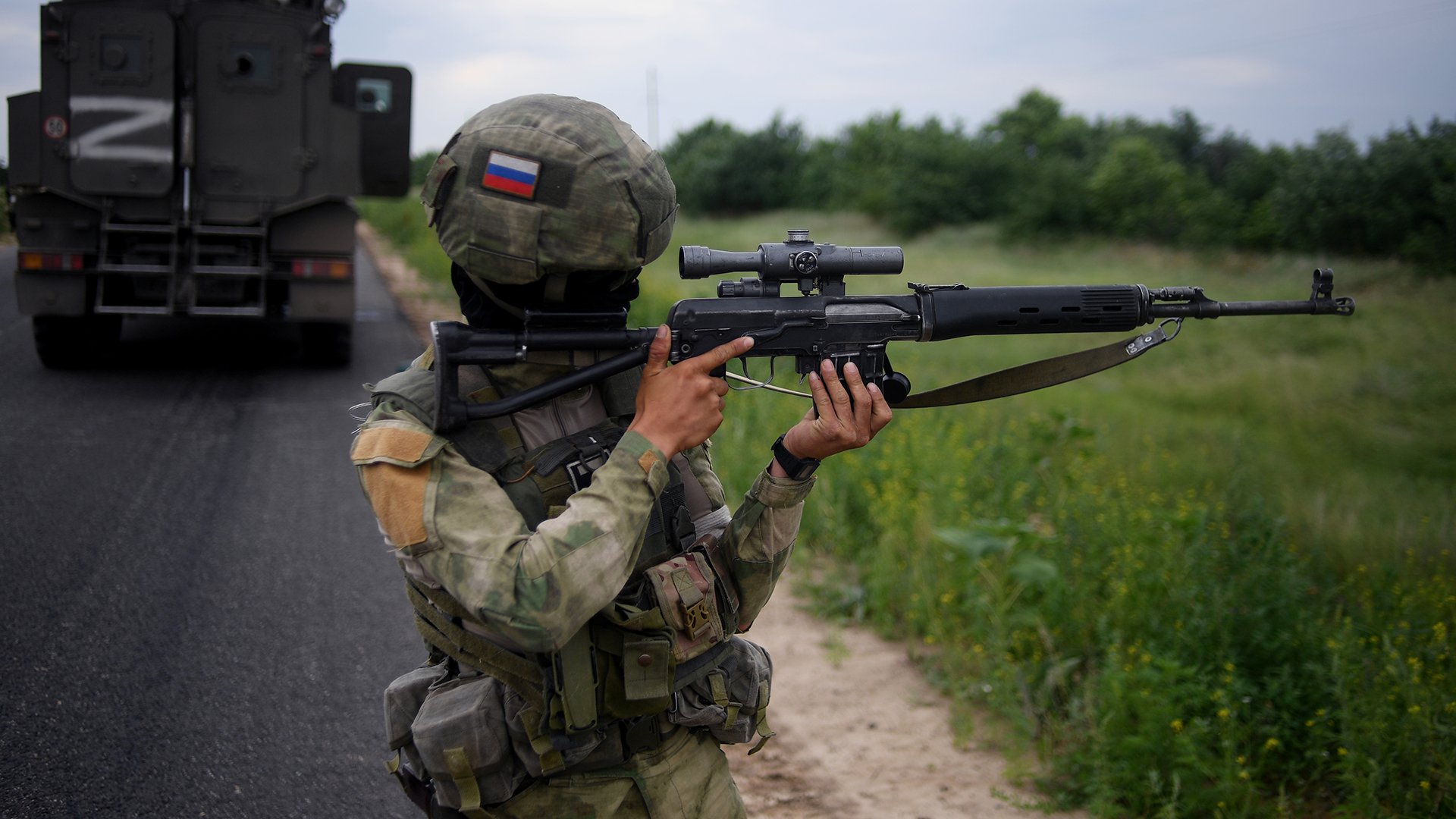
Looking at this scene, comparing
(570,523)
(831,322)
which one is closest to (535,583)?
(570,523)

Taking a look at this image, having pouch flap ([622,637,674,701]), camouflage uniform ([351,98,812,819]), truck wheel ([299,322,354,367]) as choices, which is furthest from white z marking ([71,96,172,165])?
pouch flap ([622,637,674,701])

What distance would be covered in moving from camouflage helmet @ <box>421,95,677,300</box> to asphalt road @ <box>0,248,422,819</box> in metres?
2.28

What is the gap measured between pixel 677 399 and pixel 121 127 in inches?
347

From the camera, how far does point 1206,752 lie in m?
3.28

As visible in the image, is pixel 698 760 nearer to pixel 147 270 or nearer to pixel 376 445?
pixel 376 445

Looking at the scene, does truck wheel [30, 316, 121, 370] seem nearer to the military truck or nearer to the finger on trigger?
the military truck

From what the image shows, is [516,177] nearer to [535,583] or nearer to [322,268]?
[535,583]

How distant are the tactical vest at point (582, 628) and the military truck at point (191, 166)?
809cm

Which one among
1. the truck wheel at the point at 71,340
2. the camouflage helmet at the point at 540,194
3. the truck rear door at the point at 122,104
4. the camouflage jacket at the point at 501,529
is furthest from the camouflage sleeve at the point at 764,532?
the truck wheel at the point at 71,340

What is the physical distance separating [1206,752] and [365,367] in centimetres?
847

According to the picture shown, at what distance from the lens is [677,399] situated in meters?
1.86

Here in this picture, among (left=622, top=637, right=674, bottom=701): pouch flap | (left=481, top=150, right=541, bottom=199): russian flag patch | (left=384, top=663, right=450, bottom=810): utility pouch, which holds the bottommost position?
(left=384, top=663, right=450, bottom=810): utility pouch

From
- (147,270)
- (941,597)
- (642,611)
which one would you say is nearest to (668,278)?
(147,270)

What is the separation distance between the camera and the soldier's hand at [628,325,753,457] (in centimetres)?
182
